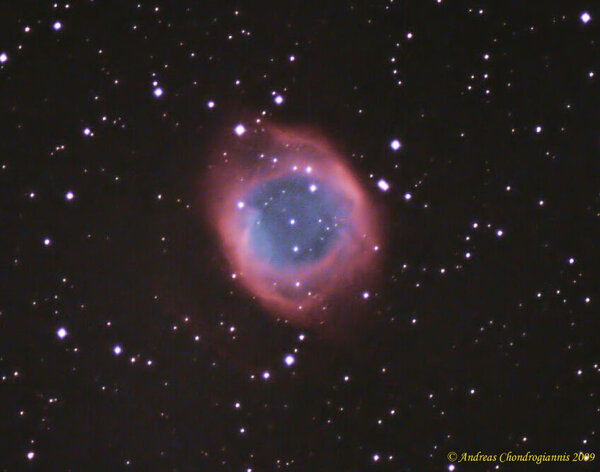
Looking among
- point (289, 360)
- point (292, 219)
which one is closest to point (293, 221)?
point (292, 219)

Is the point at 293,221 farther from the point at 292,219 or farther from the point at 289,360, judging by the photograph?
the point at 289,360

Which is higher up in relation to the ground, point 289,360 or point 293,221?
point 293,221

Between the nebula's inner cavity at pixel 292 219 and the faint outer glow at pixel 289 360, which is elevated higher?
the nebula's inner cavity at pixel 292 219

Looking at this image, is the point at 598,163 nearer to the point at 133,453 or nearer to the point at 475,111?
the point at 475,111

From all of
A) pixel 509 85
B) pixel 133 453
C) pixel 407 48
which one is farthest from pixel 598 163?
pixel 133 453

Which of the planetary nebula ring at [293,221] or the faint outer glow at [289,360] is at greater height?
the planetary nebula ring at [293,221]

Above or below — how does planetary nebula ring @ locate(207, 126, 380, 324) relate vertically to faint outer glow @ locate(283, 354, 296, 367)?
above
